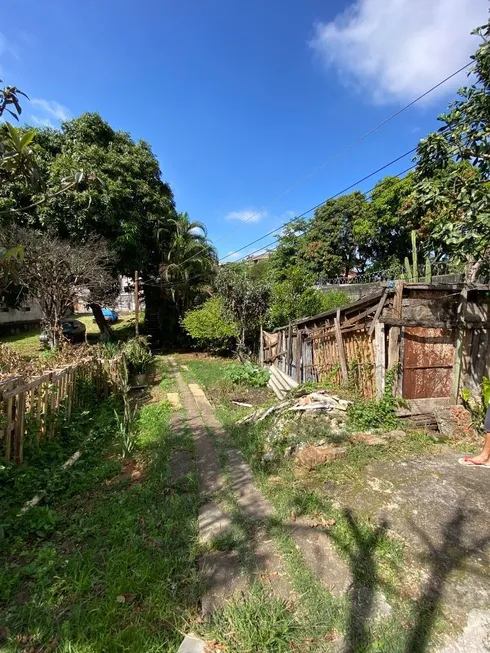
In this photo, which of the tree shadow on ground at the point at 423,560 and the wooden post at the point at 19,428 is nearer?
the tree shadow on ground at the point at 423,560

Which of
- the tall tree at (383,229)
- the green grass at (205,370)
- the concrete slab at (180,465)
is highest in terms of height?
the tall tree at (383,229)

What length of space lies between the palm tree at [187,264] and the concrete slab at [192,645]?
1483cm

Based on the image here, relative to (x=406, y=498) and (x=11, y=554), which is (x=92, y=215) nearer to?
(x=11, y=554)

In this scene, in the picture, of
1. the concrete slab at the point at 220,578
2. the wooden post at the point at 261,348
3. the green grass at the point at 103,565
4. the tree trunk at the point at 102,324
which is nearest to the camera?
the green grass at the point at 103,565

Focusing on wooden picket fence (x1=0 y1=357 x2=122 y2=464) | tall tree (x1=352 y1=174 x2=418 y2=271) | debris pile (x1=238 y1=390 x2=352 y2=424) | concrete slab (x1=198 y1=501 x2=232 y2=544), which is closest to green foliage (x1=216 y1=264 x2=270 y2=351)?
debris pile (x1=238 y1=390 x2=352 y2=424)

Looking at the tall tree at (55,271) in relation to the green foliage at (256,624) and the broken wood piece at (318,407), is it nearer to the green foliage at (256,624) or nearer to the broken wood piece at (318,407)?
the broken wood piece at (318,407)

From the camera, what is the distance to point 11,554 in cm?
268

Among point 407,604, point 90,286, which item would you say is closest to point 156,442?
point 407,604

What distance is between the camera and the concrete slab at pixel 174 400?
23.9 ft

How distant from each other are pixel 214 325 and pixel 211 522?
36.3 ft

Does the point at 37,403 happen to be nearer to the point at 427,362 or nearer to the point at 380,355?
the point at 380,355

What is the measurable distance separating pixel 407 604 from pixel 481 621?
403 millimetres

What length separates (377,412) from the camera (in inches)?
207

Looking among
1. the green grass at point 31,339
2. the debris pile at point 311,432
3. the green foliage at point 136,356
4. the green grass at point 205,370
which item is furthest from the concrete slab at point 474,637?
the green grass at point 31,339
